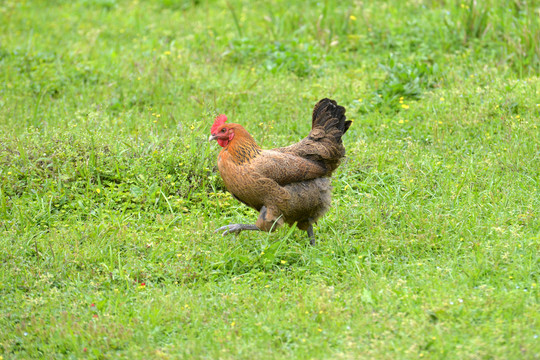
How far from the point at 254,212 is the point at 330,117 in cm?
134

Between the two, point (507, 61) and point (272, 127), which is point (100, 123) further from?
point (507, 61)

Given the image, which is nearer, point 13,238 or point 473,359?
point 473,359

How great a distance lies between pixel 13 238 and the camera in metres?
5.42

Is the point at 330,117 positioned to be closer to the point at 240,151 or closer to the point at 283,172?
the point at 283,172

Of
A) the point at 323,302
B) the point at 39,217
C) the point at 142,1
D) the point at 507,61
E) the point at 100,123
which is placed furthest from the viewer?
the point at 142,1

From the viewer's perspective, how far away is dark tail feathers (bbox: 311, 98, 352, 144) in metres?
5.64

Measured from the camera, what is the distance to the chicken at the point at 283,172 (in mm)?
5258

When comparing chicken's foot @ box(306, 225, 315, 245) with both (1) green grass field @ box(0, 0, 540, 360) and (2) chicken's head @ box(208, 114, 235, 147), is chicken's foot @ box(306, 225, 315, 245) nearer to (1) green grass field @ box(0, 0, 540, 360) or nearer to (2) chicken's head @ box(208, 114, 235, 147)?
(1) green grass field @ box(0, 0, 540, 360)

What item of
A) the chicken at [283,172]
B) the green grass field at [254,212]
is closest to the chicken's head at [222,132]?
the chicken at [283,172]

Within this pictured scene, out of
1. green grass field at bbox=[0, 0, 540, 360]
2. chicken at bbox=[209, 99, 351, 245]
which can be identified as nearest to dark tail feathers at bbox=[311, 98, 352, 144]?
chicken at bbox=[209, 99, 351, 245]

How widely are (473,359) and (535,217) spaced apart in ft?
7.23

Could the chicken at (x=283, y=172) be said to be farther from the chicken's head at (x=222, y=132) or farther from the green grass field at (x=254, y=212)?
the green grass field at (x=254, y=212)

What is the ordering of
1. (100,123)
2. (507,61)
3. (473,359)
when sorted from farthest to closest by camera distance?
(507,61) → (100,123) → (473,359)

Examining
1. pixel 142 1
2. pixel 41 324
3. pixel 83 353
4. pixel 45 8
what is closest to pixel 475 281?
pixel 83 353
